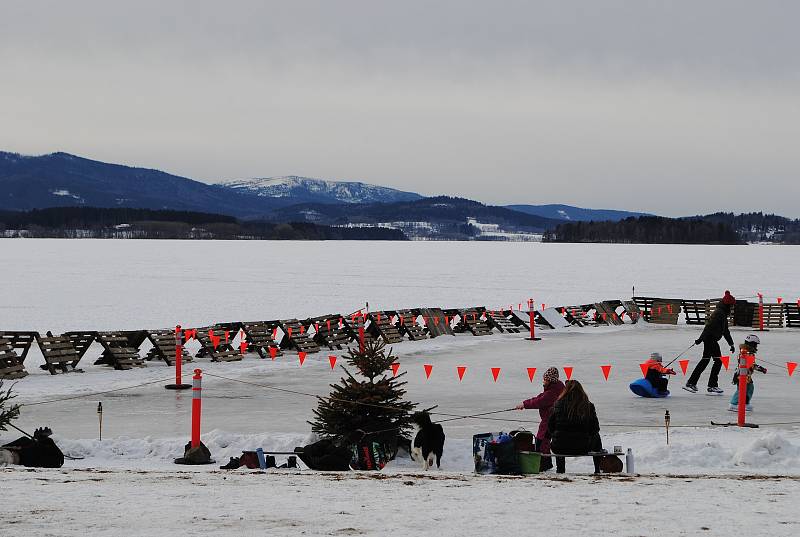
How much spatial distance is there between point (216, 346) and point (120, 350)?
2.47m

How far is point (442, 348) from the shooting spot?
2781 centimetres

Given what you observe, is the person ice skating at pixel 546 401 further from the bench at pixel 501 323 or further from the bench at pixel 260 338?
the bench at pixel 501 323

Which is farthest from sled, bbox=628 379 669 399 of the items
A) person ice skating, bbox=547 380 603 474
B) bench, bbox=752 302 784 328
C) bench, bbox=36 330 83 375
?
bench, bbox=752 302 784 328

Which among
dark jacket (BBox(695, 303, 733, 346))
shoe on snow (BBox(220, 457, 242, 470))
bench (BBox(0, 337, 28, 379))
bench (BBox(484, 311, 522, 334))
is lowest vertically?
shoe on snow (BBox(220, 457, 242, 470))

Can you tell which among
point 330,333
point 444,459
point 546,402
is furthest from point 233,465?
point 330,333

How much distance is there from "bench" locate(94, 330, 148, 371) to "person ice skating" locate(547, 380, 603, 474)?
14.5 meters

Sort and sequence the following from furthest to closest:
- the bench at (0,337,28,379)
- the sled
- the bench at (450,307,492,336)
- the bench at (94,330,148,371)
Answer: the bench at (450,307,492,336)
the bench at (94,330,148,371)
the bench at (0,337,28,379)
the sled

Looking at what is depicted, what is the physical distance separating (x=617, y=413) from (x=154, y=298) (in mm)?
51017

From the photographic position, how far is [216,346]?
2470cm

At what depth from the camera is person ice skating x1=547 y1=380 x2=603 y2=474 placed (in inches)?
423

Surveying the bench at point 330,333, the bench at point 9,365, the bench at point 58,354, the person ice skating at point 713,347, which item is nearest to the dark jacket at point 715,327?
the person ice skating at point 713,347

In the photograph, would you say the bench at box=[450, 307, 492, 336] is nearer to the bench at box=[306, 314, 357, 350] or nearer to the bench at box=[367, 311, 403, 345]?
the bench at box=[367, 311, 403, 345]

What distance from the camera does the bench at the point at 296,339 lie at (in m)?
26.3

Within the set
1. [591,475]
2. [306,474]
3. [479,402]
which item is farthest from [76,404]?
[591,475]
